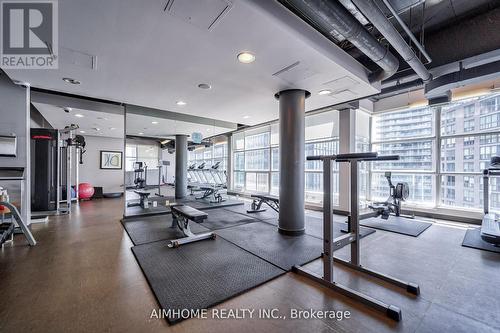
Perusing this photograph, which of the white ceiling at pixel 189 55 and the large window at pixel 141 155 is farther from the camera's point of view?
the large window at pixel 141 155

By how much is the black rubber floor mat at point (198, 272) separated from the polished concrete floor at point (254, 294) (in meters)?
0.10

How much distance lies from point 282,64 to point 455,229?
15.6 feet

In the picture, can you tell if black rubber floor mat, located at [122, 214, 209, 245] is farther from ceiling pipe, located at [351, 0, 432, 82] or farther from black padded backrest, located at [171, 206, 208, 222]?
ceiling pipe, located at [351, 0, 432, 82]

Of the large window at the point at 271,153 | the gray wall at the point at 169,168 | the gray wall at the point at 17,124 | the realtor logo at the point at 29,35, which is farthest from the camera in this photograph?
the gray wall at the point at 169,168

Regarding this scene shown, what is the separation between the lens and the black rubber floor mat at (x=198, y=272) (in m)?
1.89

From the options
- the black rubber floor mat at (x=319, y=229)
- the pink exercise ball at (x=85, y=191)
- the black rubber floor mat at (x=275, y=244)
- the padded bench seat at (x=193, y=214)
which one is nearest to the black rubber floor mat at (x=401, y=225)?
the black rubber floor mat at (x=319, y=229)

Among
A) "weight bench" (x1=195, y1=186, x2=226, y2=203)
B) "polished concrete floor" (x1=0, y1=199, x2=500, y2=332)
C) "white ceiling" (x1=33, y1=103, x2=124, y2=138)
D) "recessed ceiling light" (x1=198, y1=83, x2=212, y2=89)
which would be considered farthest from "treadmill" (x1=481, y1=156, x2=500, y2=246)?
"white ceiling" (x1=33, y1=103, x2=124, y2=138)

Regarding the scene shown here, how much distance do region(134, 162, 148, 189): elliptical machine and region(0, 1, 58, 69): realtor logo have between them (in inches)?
132

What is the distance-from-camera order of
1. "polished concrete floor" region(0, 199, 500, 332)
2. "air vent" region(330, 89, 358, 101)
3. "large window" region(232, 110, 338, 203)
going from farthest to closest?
"large window" region(232, 110, 338, 203) → "air vent" region(330, 89, 358, 101) → "polished concrete floor" region(0, 199, 500, 332)

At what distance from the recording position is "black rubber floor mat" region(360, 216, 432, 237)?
397 cm

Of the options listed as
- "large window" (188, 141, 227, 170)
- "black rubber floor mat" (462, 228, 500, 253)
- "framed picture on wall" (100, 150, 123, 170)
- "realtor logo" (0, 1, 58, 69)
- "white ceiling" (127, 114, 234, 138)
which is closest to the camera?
"realtor logo" (0, 1, 58, 69)

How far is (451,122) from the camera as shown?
507 centimetres

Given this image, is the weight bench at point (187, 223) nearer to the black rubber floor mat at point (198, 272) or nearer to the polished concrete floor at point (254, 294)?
the black rubber floor mat at point (198, 272)

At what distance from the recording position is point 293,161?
12.8 ft
